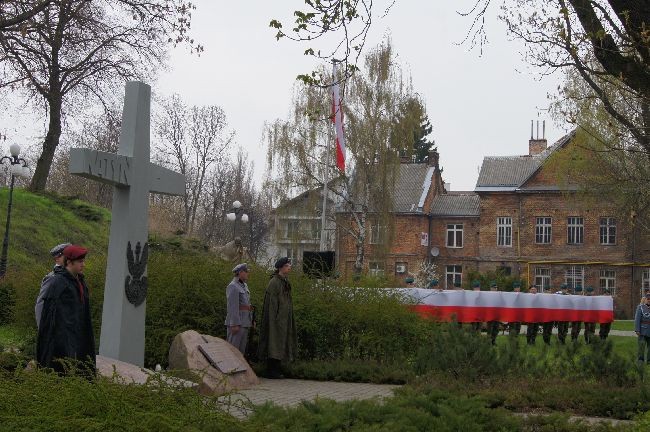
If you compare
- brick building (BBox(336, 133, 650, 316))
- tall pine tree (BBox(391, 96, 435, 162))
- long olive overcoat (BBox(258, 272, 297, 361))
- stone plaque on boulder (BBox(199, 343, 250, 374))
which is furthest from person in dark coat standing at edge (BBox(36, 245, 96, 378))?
brick building (BBox(336, 133, 650, 316))

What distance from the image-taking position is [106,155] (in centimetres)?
1003

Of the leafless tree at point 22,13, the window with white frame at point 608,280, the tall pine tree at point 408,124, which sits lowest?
the window with white frame at point 608,280

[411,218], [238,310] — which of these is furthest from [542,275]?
[238,310]

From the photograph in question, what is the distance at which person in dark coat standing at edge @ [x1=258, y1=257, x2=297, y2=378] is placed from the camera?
12672 mm

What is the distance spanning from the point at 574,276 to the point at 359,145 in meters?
19.4

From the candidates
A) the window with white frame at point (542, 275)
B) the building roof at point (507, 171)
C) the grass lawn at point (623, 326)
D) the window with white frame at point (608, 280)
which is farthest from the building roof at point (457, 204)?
the grass lawn at point (623, 326)

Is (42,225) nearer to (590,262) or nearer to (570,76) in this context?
(570,76)

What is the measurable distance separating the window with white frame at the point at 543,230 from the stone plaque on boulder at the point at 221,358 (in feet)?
145

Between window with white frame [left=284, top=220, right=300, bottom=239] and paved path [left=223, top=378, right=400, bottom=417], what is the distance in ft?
95.7

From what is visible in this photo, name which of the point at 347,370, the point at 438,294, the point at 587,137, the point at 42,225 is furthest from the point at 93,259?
the point at 587,137

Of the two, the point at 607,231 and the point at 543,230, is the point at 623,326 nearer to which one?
the point at 607,231

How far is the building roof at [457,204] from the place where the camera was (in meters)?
57.5

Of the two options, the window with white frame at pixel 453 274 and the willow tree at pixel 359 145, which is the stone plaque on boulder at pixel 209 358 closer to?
the willow tree at pixel 359 145

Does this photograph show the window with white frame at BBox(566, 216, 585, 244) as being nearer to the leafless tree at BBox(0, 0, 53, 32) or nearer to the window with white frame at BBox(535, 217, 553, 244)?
the window with white frame at BBox(535, 217, 553, 244)
